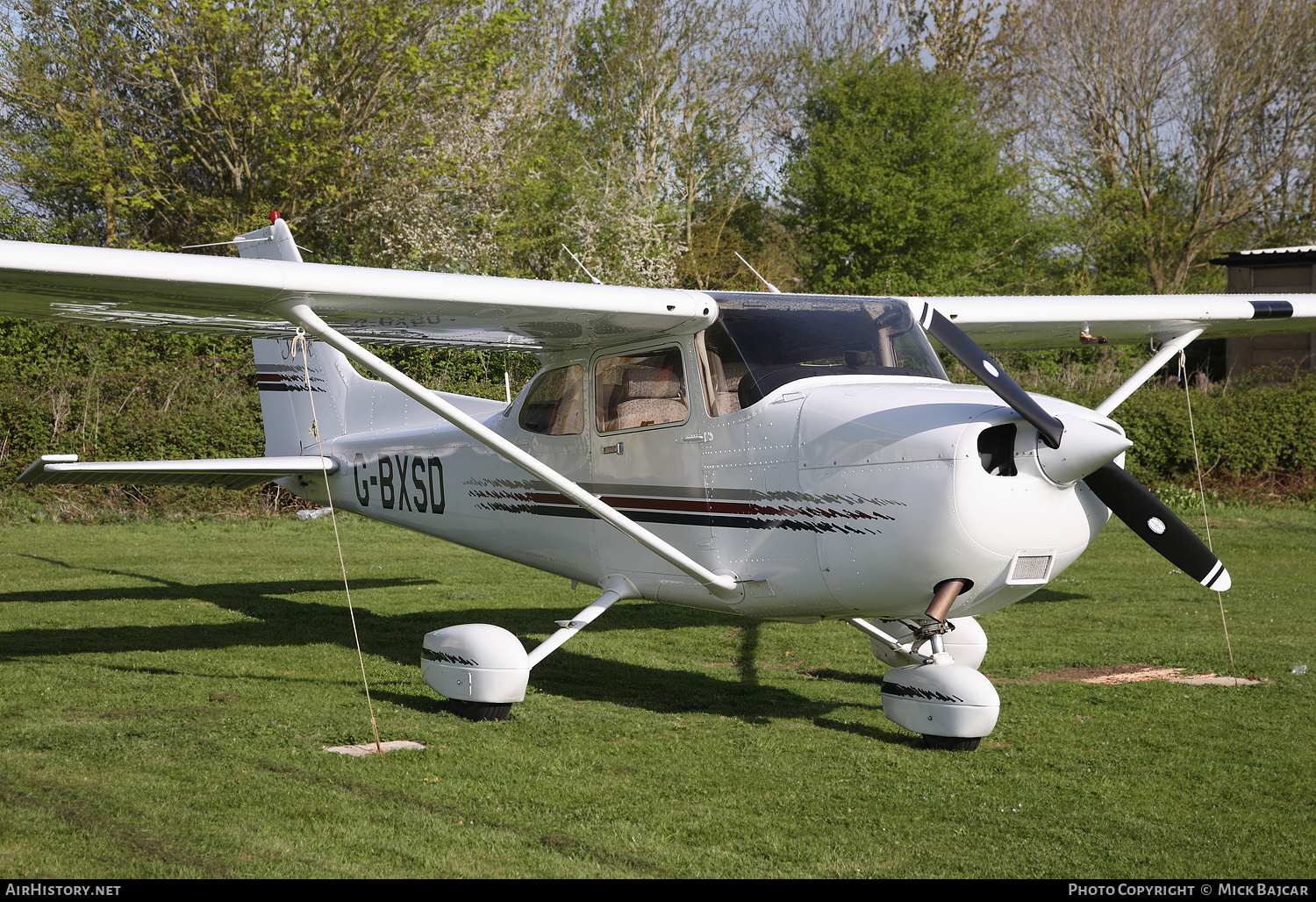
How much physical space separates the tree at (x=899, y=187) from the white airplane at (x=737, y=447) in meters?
22.7

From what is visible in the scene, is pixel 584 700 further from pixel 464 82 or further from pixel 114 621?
pixel 464 82

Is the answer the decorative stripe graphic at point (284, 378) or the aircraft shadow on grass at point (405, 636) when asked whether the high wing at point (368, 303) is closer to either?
the aircraft shadow on grass at point (405, 636)

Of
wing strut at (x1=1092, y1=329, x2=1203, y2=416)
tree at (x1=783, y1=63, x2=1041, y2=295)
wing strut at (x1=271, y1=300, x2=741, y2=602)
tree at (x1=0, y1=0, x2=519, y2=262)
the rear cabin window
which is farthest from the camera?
tree at (x1=783, y1=63, x2=1041, y2=295)

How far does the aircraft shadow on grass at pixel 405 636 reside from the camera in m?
6.81

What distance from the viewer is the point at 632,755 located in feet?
18.1

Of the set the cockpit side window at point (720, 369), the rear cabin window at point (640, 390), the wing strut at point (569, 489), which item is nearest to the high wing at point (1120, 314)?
the cockpit side window at point (720, 369)

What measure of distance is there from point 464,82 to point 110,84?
7449mm

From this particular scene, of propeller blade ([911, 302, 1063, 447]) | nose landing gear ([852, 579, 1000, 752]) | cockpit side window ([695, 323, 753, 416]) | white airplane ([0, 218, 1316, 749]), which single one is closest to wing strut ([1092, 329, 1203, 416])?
white airplane ([0, 218, 1316, 749])

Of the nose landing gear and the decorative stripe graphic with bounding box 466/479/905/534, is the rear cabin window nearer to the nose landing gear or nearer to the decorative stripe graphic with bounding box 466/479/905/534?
the decorative stripe graphic with bounding box 466/479/905/534

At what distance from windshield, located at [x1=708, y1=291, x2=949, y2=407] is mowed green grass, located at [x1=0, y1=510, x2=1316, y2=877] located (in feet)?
6.56

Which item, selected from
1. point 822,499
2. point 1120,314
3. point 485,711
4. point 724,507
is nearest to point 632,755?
point 485,711

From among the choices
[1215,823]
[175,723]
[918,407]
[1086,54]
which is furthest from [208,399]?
[1086,54]

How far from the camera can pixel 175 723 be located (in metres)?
5.84

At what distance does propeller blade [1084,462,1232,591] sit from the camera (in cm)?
527
